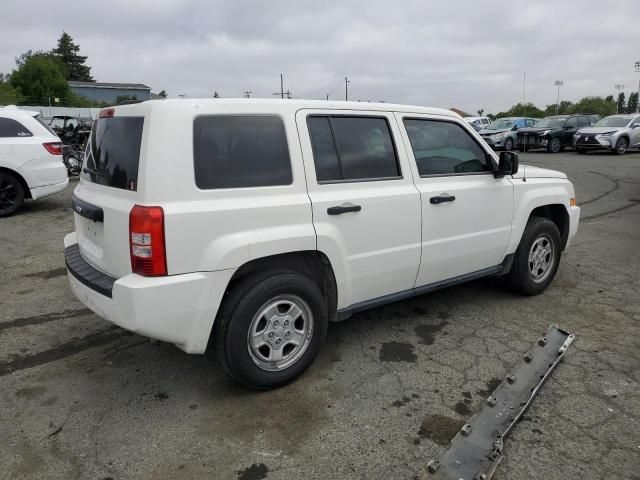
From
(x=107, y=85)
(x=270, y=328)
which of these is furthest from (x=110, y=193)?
(x=107, y=85)

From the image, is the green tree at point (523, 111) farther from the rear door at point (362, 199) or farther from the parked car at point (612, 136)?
the rear door at point (362, 199)

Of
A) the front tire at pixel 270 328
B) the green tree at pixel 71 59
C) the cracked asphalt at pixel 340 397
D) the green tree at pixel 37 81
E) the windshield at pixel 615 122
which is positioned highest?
the green tree at pixel 71 59

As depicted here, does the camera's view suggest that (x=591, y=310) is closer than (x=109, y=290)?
No

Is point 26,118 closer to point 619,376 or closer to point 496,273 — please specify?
point 496,273

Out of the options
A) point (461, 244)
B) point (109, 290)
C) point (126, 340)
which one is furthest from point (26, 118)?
point (461, 244)

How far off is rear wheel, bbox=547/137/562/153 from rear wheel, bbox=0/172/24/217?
20.9 m

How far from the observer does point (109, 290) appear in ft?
9.50

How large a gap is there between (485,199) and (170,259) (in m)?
2.63

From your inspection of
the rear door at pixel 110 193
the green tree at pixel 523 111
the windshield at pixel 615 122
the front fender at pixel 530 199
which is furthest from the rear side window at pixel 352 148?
the green tree at pixel 523 111

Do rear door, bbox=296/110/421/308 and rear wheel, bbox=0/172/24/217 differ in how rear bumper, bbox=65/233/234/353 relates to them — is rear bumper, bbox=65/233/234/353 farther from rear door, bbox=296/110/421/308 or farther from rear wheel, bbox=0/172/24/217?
rear wheel, bbox=0/172/24/217

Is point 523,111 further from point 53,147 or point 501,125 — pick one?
point 53,147

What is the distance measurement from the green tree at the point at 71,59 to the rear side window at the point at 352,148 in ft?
304

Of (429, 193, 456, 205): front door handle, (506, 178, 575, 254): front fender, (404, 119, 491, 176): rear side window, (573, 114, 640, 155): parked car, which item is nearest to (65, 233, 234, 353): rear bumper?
(429, 193, 456, 205): front door handle

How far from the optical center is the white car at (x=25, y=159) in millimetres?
8438
